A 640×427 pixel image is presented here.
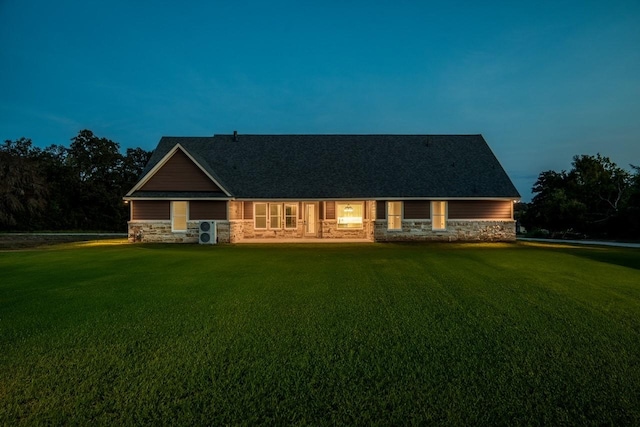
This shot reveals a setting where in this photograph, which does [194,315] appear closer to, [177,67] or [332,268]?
[332,268]

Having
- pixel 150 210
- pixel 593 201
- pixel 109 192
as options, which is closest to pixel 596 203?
pixel 593 201

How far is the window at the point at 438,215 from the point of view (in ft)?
70.1

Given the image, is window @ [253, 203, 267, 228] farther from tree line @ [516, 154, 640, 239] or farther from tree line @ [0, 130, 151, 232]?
tree line @ [0, 130, 151, 232]

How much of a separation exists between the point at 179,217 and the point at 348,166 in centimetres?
1114

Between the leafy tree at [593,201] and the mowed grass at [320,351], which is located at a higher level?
the leafy tree at [593,201]

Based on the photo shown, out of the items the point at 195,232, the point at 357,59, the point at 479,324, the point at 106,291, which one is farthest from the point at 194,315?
the point at 357,59

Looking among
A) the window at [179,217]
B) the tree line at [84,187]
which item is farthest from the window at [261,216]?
the tree line at [84,187]

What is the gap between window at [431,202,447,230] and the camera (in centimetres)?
2138

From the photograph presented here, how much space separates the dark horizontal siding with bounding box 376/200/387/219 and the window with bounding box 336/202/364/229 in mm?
1550

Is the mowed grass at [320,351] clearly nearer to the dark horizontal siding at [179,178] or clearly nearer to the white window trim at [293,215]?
the dark horizontal siding at [179,178]

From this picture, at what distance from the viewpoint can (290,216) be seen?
22.4m

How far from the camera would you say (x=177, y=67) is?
128 m

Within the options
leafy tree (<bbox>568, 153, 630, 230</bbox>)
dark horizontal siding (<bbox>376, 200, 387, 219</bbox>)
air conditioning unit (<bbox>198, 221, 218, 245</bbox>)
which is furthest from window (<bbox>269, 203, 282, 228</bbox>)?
leafy tree (<bbox>568, 153, 630, 230</bbox>)

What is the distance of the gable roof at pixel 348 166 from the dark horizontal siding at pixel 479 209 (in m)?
0.61
